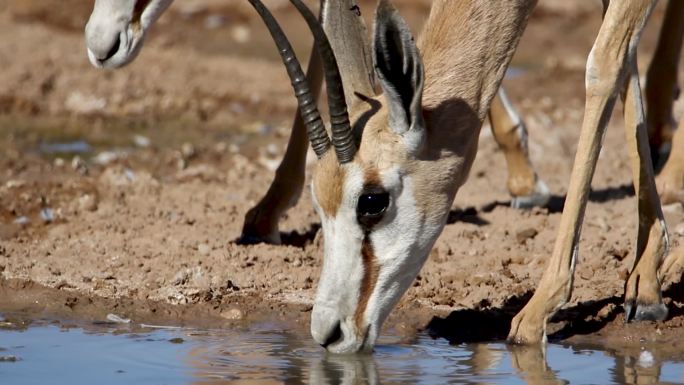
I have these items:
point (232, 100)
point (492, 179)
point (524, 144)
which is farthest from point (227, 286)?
point (232, 100)

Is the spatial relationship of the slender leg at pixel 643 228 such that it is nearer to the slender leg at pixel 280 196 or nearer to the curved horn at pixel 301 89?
the curved horn at pixel 301 89

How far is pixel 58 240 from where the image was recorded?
30.2 feet

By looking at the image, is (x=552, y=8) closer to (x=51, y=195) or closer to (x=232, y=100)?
(x=232, y=100)

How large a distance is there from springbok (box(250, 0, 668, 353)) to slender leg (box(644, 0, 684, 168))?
134 inches

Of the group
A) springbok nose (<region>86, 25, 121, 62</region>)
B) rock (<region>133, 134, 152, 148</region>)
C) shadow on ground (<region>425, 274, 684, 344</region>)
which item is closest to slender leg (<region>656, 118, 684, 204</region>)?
shadow on ground (<region>425, 274, 684, 344</region>)

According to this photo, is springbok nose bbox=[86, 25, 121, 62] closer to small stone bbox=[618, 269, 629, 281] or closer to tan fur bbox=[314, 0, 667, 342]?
tan fur bbox=[314, 0, 667, 342]

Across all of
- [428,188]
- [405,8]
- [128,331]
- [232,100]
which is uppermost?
[405,8]

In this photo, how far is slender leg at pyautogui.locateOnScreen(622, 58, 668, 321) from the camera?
7.20m

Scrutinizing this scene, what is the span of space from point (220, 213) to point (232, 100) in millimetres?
5954

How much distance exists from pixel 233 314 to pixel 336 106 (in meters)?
1.69

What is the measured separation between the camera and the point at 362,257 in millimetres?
6496

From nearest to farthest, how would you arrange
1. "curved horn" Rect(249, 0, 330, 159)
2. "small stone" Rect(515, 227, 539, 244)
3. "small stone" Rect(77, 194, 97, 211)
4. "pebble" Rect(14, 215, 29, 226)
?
"curved horn" Rect(249, 0, 330, 159)
"small stone" Rect(515, 227, 539, 244)
"pebble" Rect(14, 215, 29, 226)
"small stone" Rect(77, 194, 97, 211)

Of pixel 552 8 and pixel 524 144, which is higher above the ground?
pixel 552 8

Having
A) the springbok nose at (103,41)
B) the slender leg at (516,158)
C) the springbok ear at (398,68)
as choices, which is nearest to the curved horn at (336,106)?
the springbok ear at (398,68)
